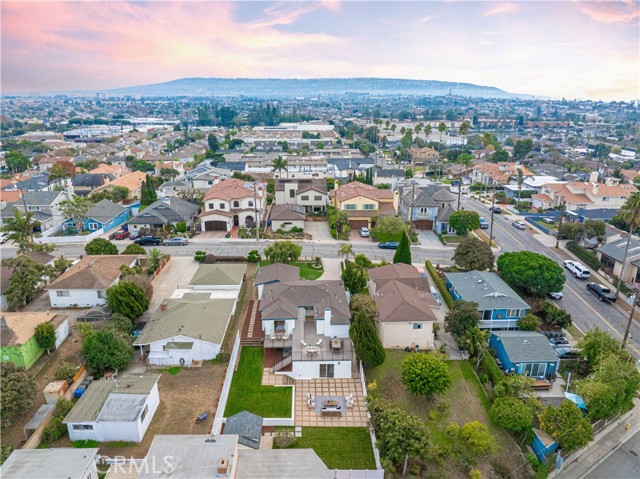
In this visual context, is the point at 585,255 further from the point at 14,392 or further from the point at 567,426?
the point at 14,392

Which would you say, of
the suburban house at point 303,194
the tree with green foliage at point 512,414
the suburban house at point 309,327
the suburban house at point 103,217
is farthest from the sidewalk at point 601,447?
the suburban house at point 103,217

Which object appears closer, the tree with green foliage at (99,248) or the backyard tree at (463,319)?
the backyard tree at (463,319)

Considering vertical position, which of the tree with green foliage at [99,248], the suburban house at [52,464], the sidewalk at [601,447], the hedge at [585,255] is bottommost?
the sidewalk at [601,447]

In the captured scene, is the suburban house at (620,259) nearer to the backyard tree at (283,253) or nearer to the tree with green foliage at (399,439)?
the backyard tree at (283,253)

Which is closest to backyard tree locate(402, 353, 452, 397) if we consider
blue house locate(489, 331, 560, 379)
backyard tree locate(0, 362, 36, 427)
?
blue house locate(489, 331, 560, 379)

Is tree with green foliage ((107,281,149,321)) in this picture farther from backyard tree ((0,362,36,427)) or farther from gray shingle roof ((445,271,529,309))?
gray shingle roof ((445,271,529,309))

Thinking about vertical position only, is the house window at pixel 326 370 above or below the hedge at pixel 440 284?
below

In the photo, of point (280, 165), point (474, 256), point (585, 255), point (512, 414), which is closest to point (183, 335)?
point (512, 414)
